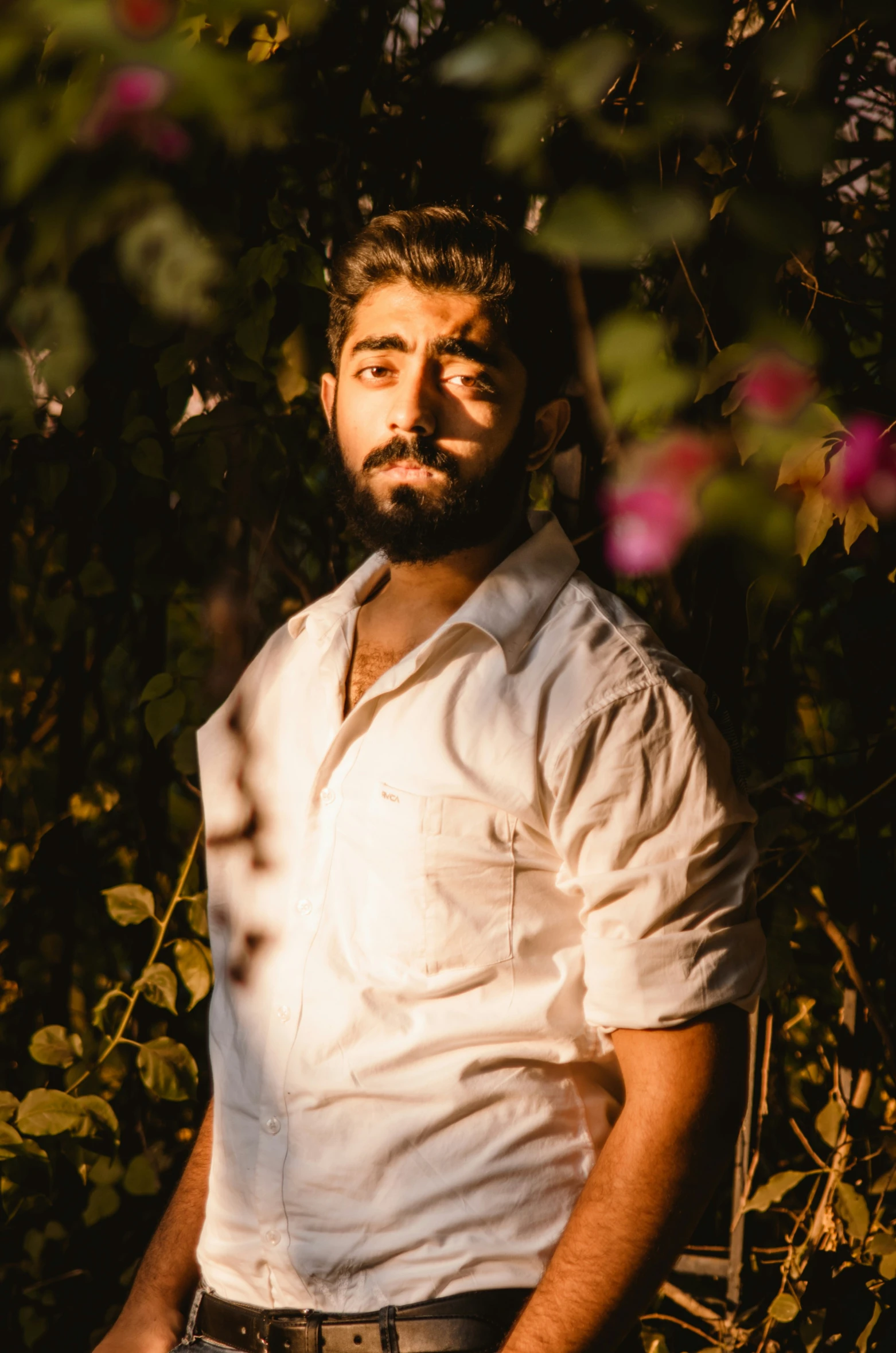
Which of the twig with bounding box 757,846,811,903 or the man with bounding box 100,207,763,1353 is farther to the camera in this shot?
the twig with bounding box 757,846,811,903

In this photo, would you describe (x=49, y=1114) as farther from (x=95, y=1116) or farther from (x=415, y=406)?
(x=415, y=406)

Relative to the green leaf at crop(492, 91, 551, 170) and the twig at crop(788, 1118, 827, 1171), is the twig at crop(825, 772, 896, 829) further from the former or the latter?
the green leaf at crop(492, 91, 551, 170)

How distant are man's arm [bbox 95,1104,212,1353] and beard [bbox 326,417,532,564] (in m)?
0.78

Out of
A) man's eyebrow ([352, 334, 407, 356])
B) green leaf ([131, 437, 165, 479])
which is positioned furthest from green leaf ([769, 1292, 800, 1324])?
green leaf ([131, 437, 165, 479])

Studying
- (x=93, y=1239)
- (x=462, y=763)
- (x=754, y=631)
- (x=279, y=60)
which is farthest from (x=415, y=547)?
(x=93, y=1239)

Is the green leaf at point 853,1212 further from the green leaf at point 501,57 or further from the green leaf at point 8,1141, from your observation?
the green leaf at point 501,57

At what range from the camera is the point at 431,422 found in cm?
134

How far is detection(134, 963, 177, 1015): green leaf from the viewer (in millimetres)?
1764

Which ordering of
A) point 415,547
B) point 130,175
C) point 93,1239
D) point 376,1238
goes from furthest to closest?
point 93,1239 → point 415,547 → point 376,1238 → point 130,175

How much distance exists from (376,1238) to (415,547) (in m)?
0.75

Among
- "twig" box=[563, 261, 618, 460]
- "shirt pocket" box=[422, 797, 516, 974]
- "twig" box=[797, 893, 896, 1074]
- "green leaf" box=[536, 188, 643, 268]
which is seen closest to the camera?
"green leaf" box=[536, 188, 643, 268]

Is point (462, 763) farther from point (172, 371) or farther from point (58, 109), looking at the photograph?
point (172, 371)

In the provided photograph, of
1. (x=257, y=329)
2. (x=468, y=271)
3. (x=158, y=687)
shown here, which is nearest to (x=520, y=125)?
(x=468, y=271)

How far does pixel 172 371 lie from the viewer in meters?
1.74
